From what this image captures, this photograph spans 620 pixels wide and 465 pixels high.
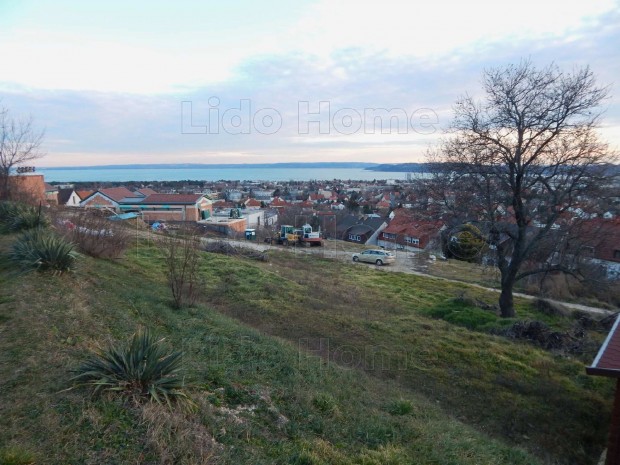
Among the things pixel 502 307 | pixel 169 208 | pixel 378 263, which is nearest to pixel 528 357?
pixel 502 307

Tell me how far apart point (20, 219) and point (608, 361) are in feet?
47.7

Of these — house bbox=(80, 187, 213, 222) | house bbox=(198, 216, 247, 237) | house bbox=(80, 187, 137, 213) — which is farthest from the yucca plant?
house bbox=(80, 187, 137, 213)

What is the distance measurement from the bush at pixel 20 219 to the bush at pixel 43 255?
140 inches

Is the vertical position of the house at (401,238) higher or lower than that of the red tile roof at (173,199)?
lower

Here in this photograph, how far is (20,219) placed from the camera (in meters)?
12.2

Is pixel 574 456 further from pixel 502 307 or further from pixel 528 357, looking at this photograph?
pixel 502 307

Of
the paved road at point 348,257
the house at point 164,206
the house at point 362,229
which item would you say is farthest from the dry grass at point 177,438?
the house at point 362,229

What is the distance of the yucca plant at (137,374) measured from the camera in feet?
13.4

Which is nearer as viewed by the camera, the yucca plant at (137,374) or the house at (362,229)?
the yucca plant at (137,374)

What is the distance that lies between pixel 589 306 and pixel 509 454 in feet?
59.8

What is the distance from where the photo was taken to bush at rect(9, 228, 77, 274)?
323 inches

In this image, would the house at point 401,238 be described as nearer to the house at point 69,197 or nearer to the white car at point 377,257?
the white car at point 377,257

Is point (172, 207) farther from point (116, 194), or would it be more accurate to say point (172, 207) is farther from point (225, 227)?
point (116, 194)

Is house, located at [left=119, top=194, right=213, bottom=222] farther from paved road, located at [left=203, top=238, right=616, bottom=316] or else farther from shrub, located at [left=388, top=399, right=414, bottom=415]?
shrub, located at [left=388, top=399, right=414, bottom=415]
